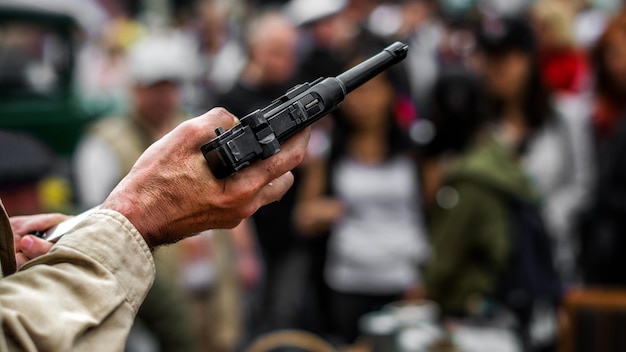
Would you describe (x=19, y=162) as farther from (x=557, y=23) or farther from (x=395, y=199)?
(x=557, y=23)

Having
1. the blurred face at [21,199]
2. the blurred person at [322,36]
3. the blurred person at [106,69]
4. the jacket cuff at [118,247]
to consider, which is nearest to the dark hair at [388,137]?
the blurred person at [322,36]

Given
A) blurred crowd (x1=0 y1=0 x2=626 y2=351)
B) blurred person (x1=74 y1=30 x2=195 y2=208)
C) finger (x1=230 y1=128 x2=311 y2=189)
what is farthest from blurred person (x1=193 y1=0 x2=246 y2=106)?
finger (x1=230 y1=128 x2=311 y2=189)

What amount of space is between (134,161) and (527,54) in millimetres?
2460

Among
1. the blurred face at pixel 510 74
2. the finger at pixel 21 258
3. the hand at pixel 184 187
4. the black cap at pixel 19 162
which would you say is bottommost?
the blurred face at pixel 510 74

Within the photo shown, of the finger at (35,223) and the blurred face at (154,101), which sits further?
the blurred face at (154,101)

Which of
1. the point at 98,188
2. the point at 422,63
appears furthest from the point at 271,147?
the point at 422,63

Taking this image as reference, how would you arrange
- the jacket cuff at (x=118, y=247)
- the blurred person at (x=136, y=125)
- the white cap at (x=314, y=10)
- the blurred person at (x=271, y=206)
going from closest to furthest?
the jacket cuff at (x=118, y=247)
the blurred person at (x=136, y=125)
the blurred person at (x=271, y=206)
the white cap at (x=314, y=10)

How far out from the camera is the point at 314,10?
319 inches

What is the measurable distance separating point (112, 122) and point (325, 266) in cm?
137

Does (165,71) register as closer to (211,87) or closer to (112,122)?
(112,122)

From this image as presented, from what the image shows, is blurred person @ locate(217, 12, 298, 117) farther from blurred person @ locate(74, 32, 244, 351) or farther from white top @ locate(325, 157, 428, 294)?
white top @ locate(325, 157, 428, 294)

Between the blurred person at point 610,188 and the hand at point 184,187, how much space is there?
3.40 meters

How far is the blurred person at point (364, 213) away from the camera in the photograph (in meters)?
4.61

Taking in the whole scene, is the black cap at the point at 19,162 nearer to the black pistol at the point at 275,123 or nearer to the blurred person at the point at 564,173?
the black pistol at the point at 275,123
